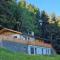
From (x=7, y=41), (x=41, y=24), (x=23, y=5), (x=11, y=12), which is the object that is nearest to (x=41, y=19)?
(x=41, y=24)

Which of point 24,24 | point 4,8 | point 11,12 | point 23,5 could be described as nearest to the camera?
point 4,8

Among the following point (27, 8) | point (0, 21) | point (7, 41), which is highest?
point (27, 8)

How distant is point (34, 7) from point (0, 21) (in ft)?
43.6

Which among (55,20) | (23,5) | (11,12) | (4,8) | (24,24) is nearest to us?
(4,8)

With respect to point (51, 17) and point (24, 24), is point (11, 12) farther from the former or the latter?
point (51, 17)

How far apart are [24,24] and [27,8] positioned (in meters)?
4.70

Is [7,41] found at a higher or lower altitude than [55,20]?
lower

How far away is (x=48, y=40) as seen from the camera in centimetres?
3612

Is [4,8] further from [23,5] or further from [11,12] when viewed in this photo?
[23,5]

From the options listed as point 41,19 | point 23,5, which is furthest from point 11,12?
point 41,19

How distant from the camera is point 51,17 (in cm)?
4138

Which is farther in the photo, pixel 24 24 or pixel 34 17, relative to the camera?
pixel 34 17

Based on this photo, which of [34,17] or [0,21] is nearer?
[0,21]

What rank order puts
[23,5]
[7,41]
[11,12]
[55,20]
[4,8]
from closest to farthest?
[7,41] < [4,8] < [11,12] < [23,5] < [55,20]
